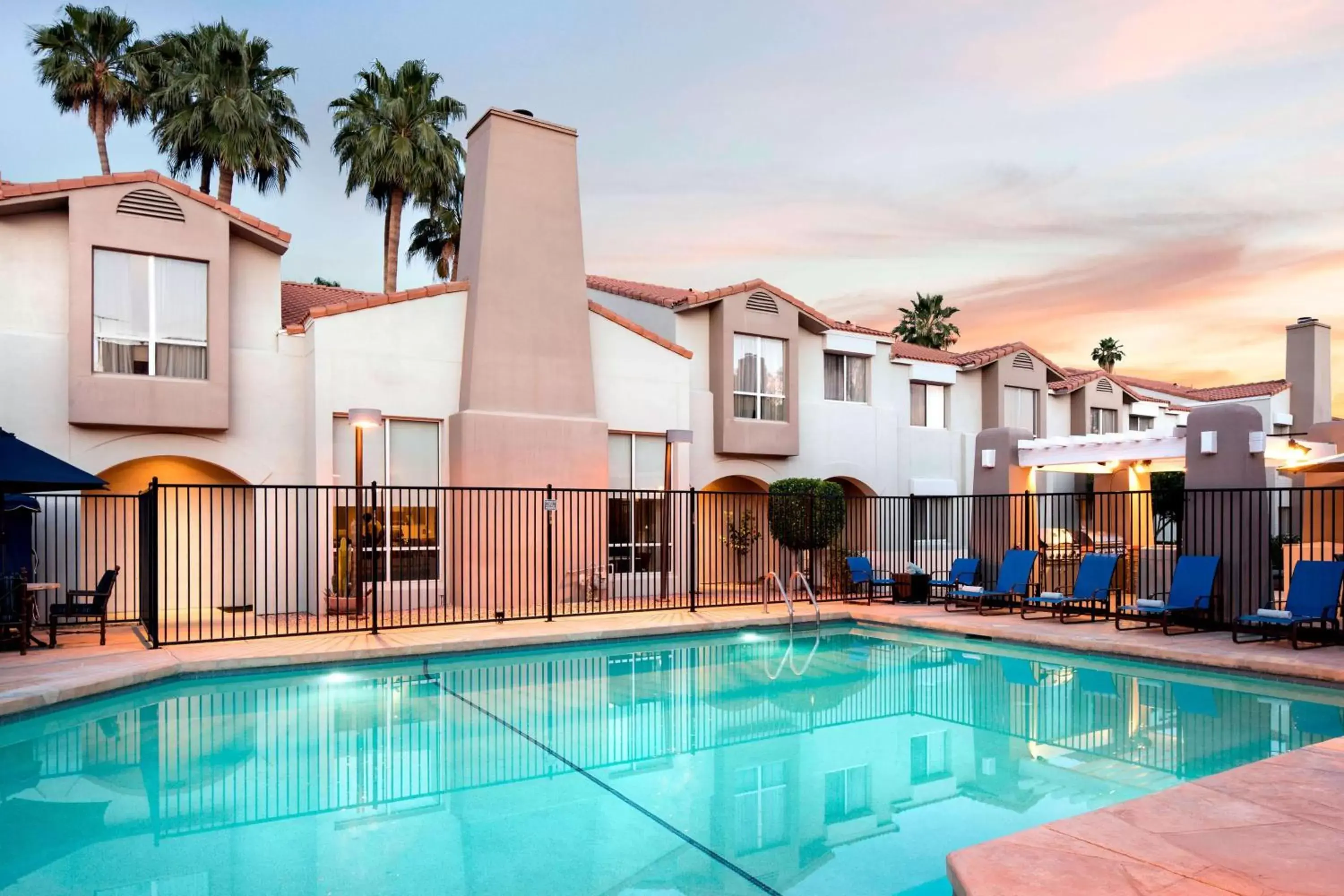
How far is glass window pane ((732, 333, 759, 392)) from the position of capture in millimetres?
19250

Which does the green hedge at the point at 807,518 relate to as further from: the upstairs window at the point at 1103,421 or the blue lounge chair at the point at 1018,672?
the upstairs window at the point at 1103,421

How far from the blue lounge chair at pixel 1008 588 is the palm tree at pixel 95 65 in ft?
82.7

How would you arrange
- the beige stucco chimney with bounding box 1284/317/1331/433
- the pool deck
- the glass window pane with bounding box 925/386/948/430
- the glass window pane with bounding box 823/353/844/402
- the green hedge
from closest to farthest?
the pool deck
the green hedge
the glass window pane with bounding box 823/353/844/402
the glass window pane with bounding box 925/386/948/430
the beige stucco chimney with bounding box 1284/317/1331/433

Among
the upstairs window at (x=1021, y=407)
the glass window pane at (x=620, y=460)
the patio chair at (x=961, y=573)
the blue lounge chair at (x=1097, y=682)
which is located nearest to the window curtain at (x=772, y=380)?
the glass window pane at (x=620, y=460)

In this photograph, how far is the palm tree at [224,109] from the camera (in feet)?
77.7

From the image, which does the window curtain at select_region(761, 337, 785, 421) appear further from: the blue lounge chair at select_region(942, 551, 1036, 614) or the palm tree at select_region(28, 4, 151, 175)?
the palm tree at select_region(28, 4, 151, 175)

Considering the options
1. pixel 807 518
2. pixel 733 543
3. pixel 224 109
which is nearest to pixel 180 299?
pixel 733 543

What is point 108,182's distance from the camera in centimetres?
1325

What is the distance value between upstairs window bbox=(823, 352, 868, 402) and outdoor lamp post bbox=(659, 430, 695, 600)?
5799mm

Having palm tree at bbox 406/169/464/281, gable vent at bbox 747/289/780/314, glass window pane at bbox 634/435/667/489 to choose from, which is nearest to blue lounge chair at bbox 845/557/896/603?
glass window pane at bbox 634/435/667/489

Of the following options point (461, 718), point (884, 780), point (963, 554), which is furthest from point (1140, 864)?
point (963, 554)

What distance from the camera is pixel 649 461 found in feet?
57.1

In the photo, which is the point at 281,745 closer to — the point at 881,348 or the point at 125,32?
the point at 881,348

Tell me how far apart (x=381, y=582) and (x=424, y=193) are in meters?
16.1
